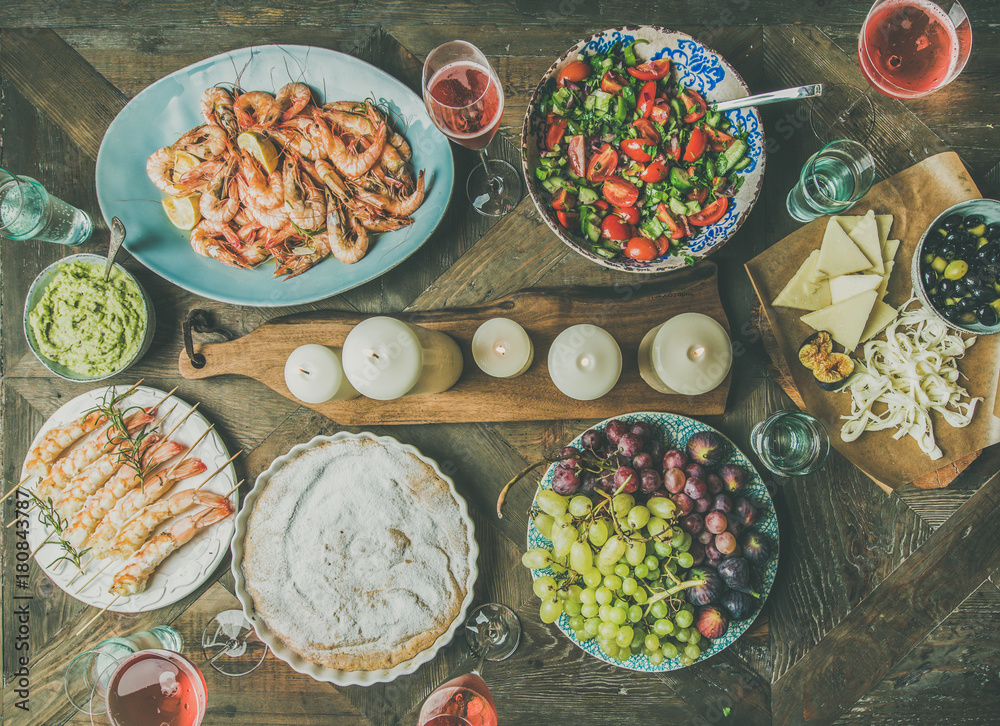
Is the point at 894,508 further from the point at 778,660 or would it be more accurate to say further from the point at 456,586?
the point at 456,586

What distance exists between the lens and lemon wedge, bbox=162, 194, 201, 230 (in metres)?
1.44

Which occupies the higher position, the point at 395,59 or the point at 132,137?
the point at 395,59

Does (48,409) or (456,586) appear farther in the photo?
(48,409)

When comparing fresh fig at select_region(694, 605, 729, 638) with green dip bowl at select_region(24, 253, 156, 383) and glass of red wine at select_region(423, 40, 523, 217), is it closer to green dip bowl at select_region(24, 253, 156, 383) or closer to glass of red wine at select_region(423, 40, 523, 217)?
glass of red wine at select_region(423, 40, 523, 217)

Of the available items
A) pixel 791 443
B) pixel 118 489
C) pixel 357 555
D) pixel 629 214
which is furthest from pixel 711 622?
pixel 118 489

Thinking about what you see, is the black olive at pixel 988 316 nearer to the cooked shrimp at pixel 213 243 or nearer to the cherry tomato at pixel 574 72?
the cherry tomato at pixel 574 72

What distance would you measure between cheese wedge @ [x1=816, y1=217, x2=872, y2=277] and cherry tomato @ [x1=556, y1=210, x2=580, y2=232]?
600 millimetres

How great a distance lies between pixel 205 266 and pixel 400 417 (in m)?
0.65

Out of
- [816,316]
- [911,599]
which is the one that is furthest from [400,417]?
[911,599]

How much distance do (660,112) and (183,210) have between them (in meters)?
1.24

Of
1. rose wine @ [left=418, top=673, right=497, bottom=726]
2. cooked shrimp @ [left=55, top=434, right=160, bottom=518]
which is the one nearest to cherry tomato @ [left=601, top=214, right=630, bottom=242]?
rose wine @ [left=418, top=673, right=497, bottom=726]

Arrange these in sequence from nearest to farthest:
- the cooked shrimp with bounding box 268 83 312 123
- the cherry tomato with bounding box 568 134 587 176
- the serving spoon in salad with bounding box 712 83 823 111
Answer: the serving spoon in salad with bounding box 712 83 823 111 < the cherry tomato with bounding box 568 134 587 176 < the cooked shrimp with bounding box 268 83 312 123

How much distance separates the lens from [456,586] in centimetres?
136

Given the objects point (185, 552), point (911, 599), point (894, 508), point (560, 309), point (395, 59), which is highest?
point (395, 59)
